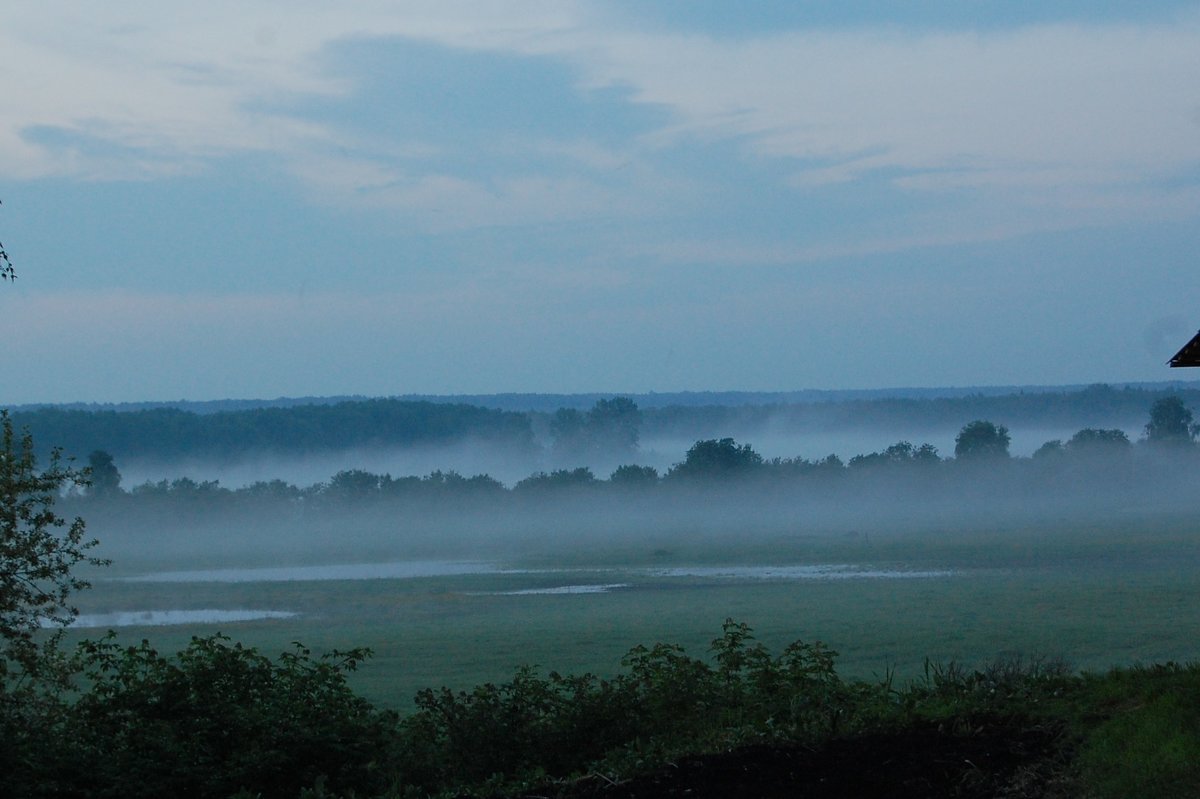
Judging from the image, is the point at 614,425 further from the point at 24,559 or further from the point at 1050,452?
the point at 24,559

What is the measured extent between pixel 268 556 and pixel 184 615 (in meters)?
20.9

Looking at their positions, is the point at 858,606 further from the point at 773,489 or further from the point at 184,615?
the point at 773,489

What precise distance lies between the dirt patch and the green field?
554 cm

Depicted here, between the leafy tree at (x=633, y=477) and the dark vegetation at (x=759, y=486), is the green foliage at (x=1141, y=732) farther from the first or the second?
the leafy tree at (x=633, y=477)

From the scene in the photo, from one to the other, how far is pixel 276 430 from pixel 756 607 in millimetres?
81287

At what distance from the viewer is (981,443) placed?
8156 cm

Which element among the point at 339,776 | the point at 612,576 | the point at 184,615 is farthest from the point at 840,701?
the point at 612,576

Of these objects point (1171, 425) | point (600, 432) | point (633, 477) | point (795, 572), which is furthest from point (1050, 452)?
point (600, 432)

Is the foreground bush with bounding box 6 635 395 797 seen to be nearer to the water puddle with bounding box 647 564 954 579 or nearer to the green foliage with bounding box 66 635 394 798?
the green foliage with bounding box 66 635 394 798

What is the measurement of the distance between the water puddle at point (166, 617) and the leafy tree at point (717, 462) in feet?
148

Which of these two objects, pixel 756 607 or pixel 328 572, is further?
pixel 328 572

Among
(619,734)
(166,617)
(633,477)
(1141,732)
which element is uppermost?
(633,477)

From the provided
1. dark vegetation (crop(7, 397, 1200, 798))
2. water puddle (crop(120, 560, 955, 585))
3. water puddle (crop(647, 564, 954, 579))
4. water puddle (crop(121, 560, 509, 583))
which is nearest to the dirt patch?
Answer: dark vegetation (crop(7, 397, 1200, 798))

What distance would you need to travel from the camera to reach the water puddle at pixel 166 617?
3369 cm
